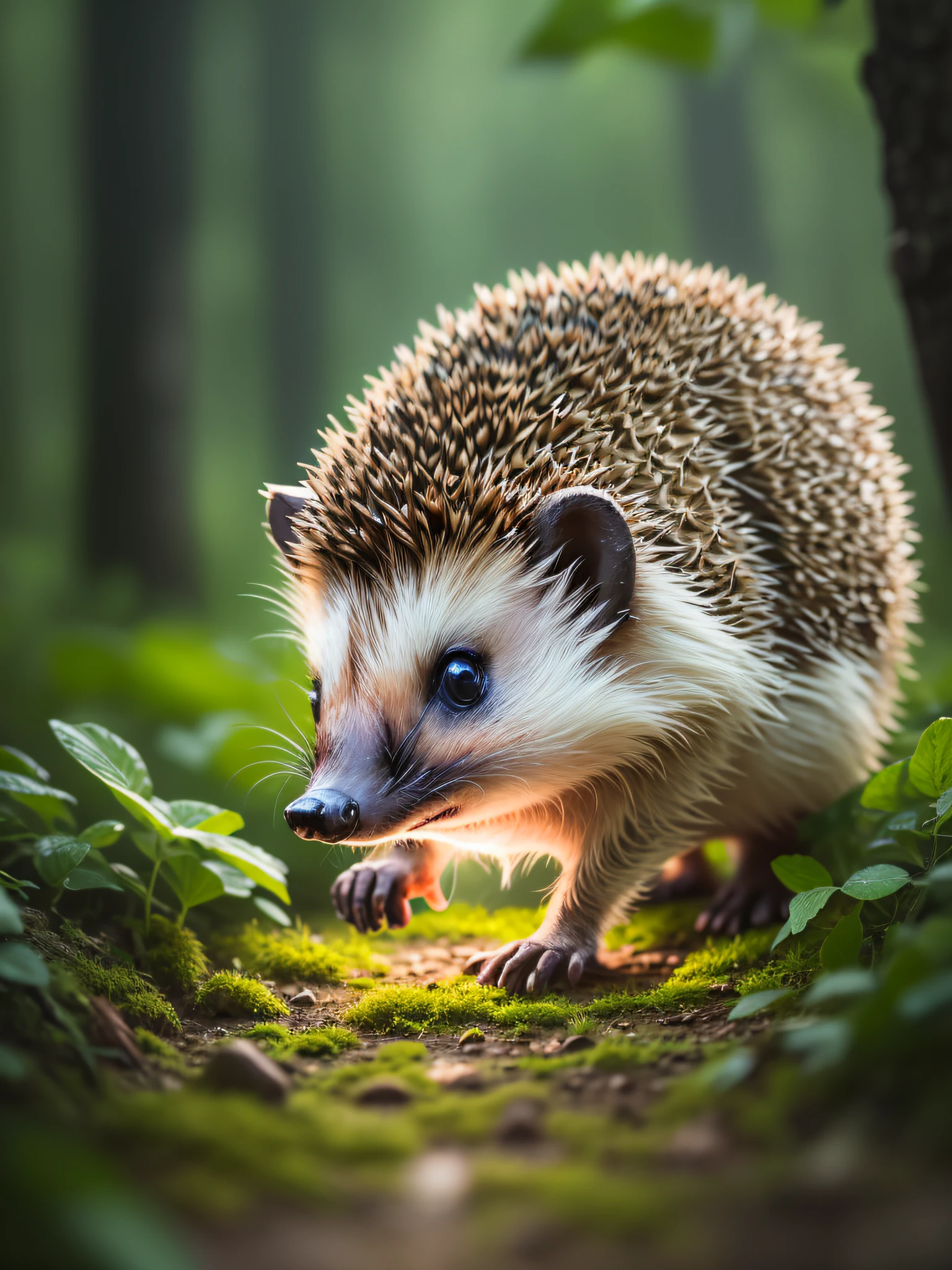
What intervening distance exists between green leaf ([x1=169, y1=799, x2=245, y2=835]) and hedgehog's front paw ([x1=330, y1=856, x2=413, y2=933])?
0.53 m

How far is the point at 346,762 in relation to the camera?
208 cm

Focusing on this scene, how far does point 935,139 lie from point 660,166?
10.2 metres

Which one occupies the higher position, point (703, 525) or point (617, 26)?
point (617, 26)

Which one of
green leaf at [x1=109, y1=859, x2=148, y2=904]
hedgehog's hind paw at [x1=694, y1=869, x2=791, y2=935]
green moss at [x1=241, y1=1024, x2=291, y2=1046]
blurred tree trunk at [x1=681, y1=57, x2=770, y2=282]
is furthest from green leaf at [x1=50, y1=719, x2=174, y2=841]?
blurred tree trunk at [x1=681, y1=57, x2=770, y2=282]

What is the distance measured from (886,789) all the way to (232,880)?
54.8 inches

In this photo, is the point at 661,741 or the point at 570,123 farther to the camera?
the point at 570,123

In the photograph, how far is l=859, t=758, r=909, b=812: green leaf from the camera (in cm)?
199

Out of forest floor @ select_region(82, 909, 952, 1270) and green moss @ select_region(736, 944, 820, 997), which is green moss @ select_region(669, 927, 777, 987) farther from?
forest floor @ select_region(82, 909, 952, 1270)

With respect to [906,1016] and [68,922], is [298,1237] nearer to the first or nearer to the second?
[906,1016]

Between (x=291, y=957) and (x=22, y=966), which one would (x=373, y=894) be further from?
(x=22, y=966)

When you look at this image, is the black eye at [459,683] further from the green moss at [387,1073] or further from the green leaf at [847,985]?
the green leaf at [847,985]

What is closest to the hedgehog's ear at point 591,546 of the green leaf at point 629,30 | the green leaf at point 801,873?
the green leaf at point 801,873

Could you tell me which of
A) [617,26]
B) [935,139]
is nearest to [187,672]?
[617,26]

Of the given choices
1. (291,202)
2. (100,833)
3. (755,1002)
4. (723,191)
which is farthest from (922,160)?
(291,202)
